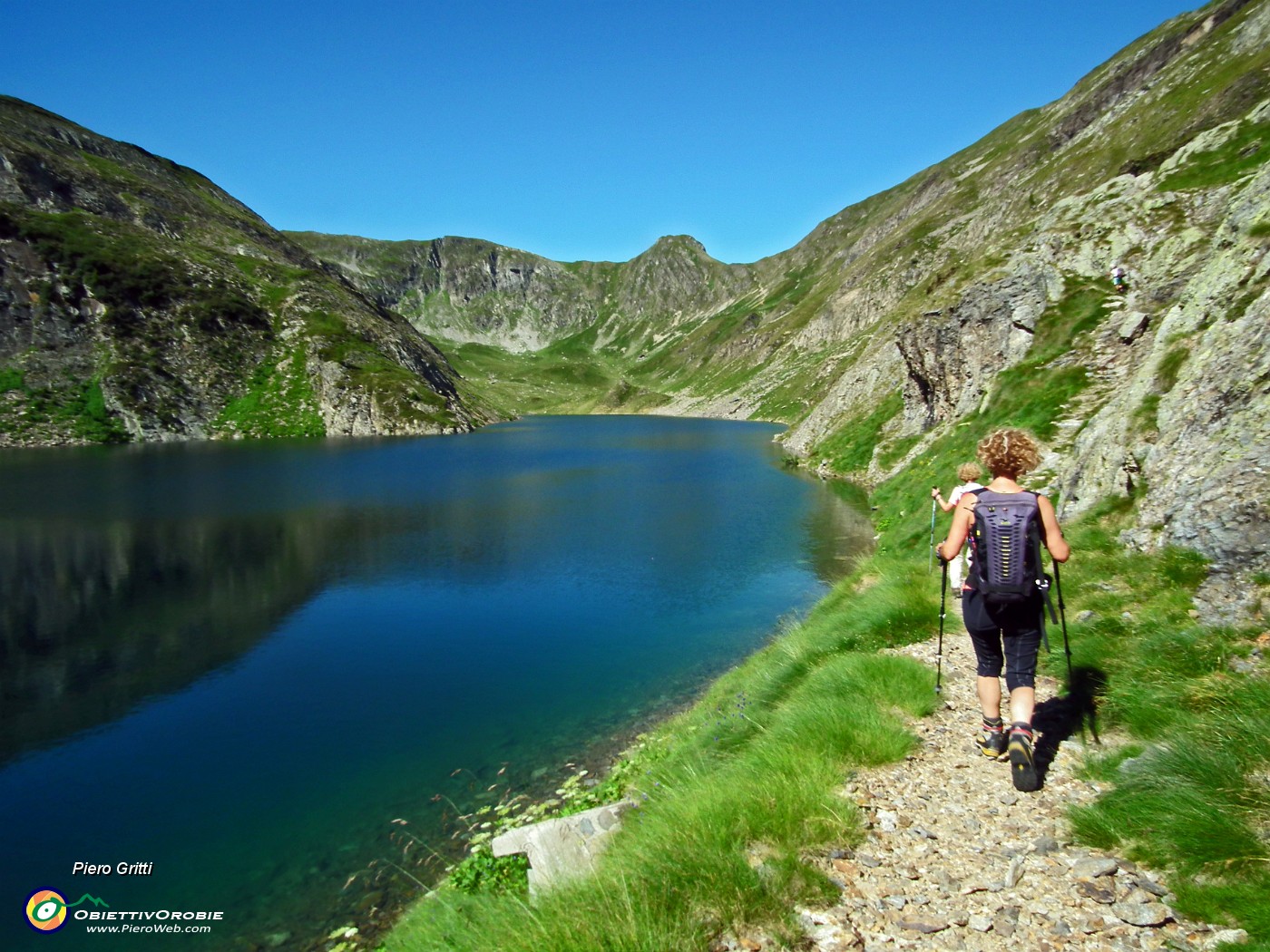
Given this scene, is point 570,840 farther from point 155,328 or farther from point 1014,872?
point 155,328

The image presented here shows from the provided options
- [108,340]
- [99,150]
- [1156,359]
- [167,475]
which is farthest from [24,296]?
[1156,359]

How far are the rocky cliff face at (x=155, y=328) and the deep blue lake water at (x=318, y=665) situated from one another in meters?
81.8

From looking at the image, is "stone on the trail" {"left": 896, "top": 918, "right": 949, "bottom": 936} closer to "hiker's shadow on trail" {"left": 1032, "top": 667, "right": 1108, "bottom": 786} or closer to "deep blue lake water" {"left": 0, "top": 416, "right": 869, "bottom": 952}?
"hiker's shadow on trail" {"left": 1032, "top": 667, "right": 1108, "bottom": 786}

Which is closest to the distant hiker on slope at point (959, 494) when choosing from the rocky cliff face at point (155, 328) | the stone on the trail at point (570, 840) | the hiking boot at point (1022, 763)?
the hiking boot at point (1022, 763)

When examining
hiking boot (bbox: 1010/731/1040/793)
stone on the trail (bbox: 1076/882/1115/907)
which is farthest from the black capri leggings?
stone on the trail (bbox: 1076/882/1115/907)

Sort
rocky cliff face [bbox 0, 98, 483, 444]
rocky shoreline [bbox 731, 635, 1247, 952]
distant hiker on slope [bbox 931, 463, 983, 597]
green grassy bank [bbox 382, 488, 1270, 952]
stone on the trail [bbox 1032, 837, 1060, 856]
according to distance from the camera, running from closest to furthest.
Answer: rocky shoreline [bbox 731, 635, 1247, 952]
green grassy bank [bbox 382, 488, 1270, 952]
stone on the trail [bbox 1032, 837, 1060, 856]
distant hiker on slope [bbox 931, 463, 983, 597]
rocky cliff face [bbox 0, 98, 483, 444]

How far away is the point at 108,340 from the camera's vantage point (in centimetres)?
13100

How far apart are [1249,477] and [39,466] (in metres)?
113

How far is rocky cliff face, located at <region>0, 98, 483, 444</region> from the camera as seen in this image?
12369cm

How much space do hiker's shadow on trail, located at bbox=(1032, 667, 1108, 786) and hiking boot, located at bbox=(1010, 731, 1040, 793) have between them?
311 mm

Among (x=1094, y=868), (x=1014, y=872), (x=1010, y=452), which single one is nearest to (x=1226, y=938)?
(x=1094, y=868)

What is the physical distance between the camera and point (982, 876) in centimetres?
586

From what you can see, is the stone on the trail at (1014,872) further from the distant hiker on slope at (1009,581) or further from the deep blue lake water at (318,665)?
the deep blue lake water at (318,665)

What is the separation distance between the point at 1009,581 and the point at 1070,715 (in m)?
2.60
